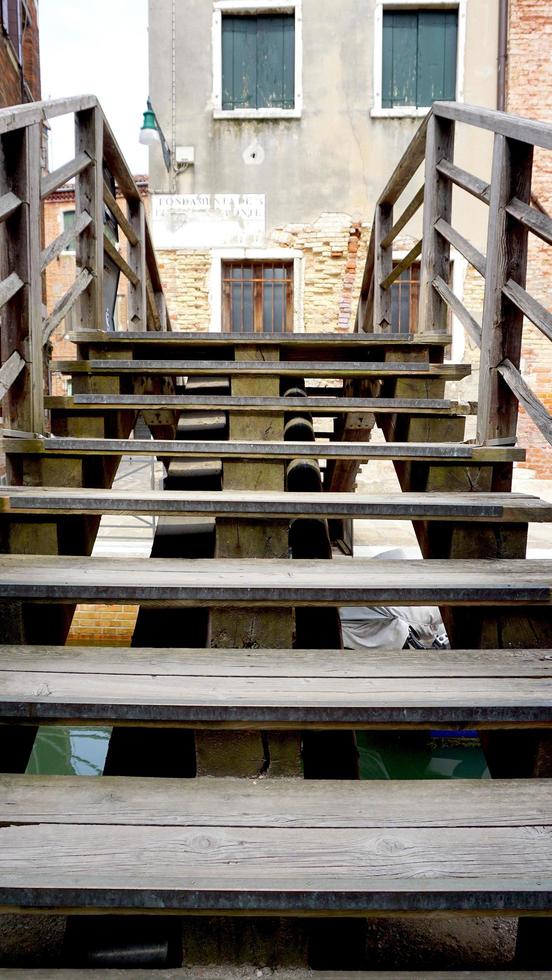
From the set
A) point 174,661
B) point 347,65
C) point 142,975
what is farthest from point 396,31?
point 142,975

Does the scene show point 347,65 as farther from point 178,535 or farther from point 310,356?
point 178,535

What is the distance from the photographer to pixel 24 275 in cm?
233

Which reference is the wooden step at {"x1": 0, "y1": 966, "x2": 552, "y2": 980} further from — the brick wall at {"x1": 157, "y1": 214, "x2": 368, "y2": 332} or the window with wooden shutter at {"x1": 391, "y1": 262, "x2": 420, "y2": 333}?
the brick wall at {"x1": 157, "y1": 214, "x2": 368, "y2": 332}

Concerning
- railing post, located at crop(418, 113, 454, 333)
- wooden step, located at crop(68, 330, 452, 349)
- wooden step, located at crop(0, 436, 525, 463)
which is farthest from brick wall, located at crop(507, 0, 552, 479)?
wooden step, located at crop(0, 436, 525, 463)

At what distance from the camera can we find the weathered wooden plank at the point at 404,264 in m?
3.87

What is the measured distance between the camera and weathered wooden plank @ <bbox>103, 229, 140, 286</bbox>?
358 cm

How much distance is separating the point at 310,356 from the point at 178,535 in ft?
5.33

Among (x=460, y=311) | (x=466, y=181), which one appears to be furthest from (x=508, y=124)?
(x=460, y=311)

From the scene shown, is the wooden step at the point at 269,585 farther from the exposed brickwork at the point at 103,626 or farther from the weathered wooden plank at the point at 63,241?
the exposed brickwork at the point at 103,626

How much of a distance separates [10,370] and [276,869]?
1.73 m

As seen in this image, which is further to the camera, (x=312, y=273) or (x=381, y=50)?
(x=312, y=273)

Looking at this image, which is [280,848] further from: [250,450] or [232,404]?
[232,404]

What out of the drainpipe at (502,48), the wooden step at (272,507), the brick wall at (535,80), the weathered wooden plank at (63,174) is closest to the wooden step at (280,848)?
the wooden step at (272,507)

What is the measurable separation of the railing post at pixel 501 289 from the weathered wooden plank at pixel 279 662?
1059 millimetres
